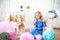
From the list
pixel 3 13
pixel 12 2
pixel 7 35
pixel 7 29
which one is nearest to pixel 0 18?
pixel 3 13

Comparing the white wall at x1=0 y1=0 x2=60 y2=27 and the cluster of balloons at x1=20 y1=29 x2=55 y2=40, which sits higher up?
the white wall at x1=0 y1=0 x2=60 y2=27

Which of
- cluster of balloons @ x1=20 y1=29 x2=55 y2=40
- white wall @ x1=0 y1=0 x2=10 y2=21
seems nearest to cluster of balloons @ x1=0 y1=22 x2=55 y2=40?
cluster of balloons @ x1=20 y1=29 x2=55 y2=40

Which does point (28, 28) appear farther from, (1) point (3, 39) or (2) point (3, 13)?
(1) point (3, 39)

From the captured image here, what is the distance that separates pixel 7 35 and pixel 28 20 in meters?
0.50

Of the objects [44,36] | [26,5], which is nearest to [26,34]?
[44,36]

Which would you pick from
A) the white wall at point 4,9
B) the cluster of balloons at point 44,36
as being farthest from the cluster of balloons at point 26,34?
the white wall at point 4,9

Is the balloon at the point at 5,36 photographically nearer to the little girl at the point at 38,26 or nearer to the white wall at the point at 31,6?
the little girl at the point at 38,26

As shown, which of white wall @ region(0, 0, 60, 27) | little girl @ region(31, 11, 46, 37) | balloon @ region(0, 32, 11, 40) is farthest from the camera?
white wall @ region(0, 0, 60, 27)

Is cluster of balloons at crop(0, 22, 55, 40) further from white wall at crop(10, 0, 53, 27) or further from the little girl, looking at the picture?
white wall at crop(10, 0, 53, 27)

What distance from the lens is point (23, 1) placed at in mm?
1330

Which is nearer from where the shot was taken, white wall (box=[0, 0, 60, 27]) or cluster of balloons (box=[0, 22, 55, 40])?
cluster of balloons (box=[0, 22, 55, 40])

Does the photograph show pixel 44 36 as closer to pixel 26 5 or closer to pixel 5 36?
pixel 5 36

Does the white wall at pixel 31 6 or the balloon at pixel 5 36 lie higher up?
the white wall at pixel 31 6

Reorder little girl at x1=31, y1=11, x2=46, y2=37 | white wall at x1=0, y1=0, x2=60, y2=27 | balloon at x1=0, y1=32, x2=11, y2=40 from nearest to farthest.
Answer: balloon at x1=0, y1=32, x2=11, y2=40 → little girl at x1=31, y1=11, x2=46, y2=37 → white wall at x1=0, y1=0, x2=60, y2=27
